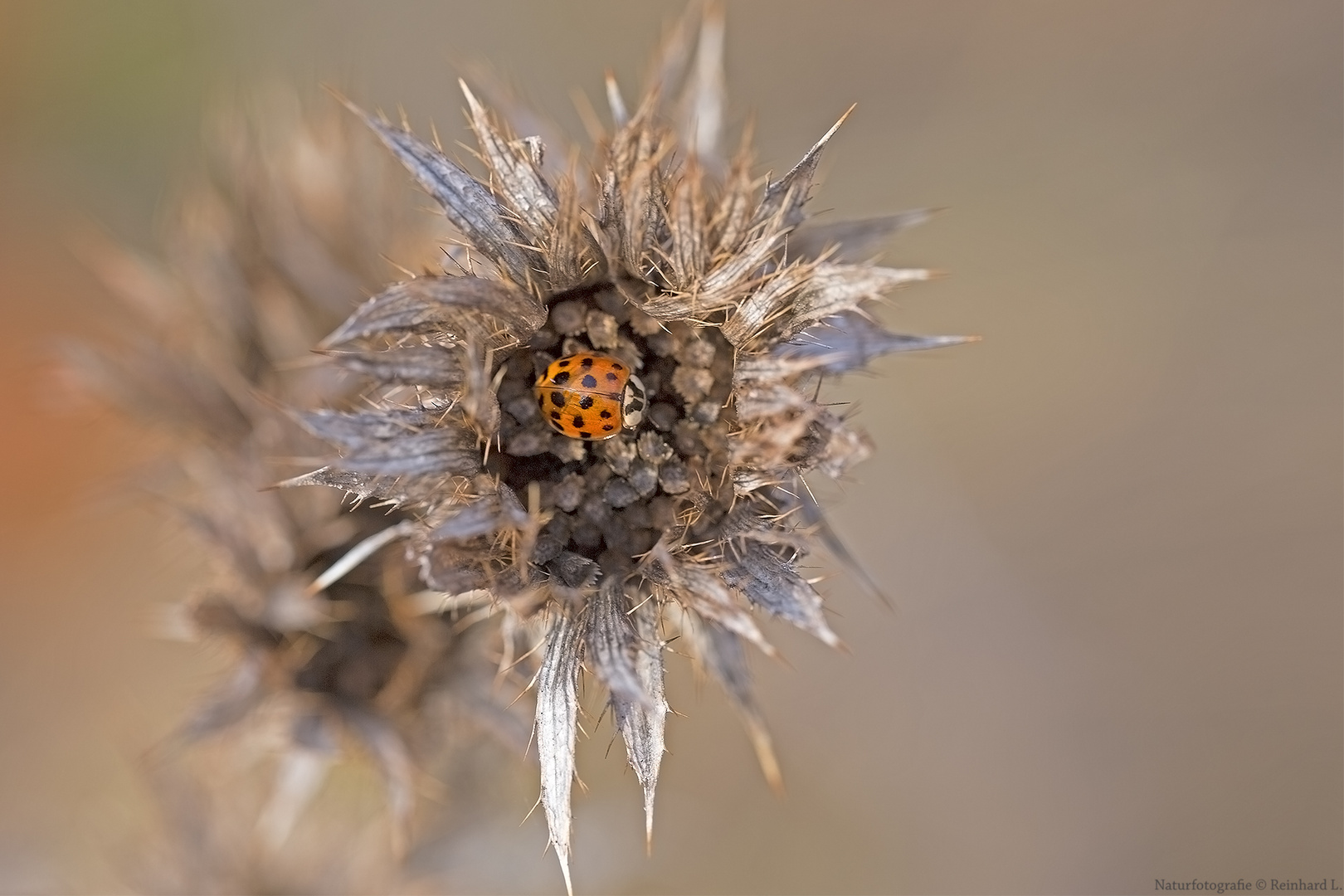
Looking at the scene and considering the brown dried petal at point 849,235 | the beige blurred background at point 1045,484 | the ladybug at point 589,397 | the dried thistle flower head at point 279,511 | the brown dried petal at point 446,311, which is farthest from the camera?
the beige blurred background at point 1045,484

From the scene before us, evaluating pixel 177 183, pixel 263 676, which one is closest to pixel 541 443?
pixel 263 676

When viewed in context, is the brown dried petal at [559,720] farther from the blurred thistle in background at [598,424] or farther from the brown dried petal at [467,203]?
the brown dried petal at [467,203]

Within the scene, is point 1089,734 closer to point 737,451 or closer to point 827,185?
point 827,185

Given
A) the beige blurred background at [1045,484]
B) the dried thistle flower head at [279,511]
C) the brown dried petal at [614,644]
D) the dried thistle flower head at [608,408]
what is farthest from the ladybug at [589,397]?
the beige blurred background at [1045,484]

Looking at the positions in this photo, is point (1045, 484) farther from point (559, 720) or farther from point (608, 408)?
point (559, 720)

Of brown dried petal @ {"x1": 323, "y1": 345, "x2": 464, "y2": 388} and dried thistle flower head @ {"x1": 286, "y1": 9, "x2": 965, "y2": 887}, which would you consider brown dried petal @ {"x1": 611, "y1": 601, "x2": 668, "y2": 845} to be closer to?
dried thistle flower head @ {"x1": 286, "y1": 9, "x2": 965, "y2": 887}

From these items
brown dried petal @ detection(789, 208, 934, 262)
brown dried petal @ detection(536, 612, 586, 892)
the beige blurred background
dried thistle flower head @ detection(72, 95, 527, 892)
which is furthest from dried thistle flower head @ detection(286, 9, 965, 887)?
the beige blurred background

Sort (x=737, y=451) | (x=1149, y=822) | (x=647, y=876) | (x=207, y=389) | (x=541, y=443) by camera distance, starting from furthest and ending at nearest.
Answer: (x=1149, y=822)
(x=647, y=876)
(x=207, y=389)
(x=541, y=443)
(x=737, y=451)
